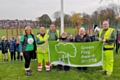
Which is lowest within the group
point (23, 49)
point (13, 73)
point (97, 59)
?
point (13, 73)

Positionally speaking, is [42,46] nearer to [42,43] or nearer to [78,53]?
[42,43]

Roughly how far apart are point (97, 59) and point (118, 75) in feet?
3.07

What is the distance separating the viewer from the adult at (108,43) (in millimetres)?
6320

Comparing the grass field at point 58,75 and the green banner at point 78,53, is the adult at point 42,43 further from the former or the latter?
the grass field at point 58,75

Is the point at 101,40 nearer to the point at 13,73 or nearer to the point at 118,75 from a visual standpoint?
the point at 118,75

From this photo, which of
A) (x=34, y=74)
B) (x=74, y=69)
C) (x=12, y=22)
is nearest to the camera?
(x=34, y=74)

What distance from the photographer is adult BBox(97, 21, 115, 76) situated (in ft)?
20.7

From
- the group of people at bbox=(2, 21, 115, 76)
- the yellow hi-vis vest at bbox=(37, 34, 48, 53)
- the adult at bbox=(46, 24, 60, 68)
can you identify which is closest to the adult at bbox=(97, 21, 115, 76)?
the group of people at bbox=(2, 21, 115, 76)

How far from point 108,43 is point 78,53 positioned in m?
1.20

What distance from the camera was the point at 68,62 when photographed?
705 cm

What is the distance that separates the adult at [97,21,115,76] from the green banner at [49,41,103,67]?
0.31 metres

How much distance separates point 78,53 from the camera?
6.94 metres

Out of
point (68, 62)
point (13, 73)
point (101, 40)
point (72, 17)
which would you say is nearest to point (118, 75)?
point (101, 40)

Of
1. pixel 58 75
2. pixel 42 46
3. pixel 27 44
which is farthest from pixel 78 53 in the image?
pixel 27 44
